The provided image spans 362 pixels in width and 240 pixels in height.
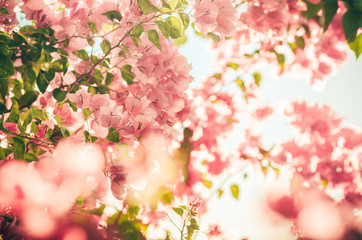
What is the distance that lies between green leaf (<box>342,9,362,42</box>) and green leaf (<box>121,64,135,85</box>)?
2.06 ft

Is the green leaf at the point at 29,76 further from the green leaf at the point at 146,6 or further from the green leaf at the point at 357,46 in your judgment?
the green leaf at the point at 357,46

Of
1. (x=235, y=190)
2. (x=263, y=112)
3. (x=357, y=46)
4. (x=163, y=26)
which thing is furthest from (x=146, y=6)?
(x=263, y=112)

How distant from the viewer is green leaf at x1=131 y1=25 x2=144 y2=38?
0.76 m

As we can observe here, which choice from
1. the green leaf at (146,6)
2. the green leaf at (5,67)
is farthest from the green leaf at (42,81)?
the green leaf at (146,6)

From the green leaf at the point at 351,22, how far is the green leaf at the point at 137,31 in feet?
1.87

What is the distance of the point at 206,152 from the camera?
2035mm

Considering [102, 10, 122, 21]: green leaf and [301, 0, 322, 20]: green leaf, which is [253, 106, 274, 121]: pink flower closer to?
[301, 0, 322, 20]: green leaf

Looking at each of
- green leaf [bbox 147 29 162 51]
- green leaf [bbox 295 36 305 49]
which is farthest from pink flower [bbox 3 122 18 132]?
green leaf [bbox 295 36 305 49]

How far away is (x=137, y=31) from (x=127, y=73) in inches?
6.8

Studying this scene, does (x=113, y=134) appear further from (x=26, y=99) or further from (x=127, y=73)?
(x=26, y=99)

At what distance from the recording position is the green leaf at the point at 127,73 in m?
0.88

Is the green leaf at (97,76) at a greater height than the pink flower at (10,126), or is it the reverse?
the green leaf at (97,76)

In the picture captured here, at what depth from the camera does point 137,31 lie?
762 millimetres

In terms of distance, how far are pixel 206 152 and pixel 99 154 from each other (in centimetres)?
140
